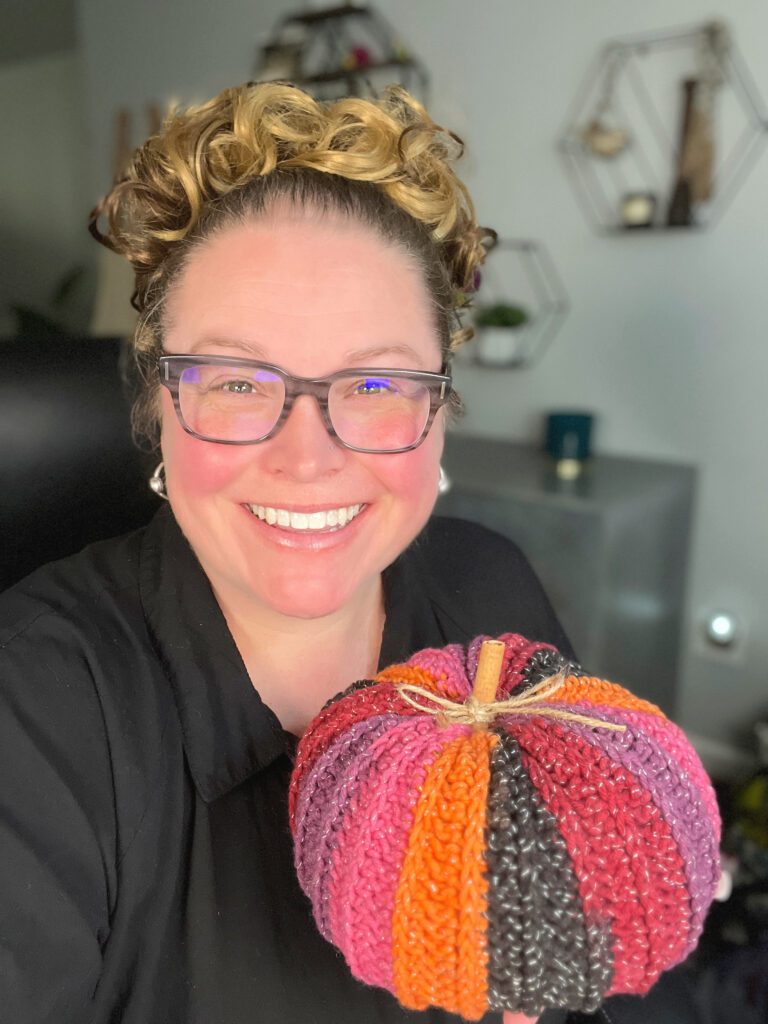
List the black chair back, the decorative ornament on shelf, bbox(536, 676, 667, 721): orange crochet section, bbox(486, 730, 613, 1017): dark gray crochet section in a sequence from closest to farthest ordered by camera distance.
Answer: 1. bbox(486, 730, 613, 1017): dark gray crochet section
2. bbox(536, 676, 667, 721): orange crochet section
3. the black chair back
4. the decorative ornament on shelf

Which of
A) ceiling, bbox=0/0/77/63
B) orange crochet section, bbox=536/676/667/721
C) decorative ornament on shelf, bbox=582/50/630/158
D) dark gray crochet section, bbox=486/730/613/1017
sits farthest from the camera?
ceiling, bbox=0/0/77/63

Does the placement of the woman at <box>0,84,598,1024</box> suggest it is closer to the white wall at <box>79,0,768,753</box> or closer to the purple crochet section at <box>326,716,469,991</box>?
the purple crochet section at <box>326,716,469,991</box>

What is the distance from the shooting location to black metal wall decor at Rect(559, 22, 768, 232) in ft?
6.28

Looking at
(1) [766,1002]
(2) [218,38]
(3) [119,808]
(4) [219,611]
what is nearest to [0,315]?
(2) [218,38]

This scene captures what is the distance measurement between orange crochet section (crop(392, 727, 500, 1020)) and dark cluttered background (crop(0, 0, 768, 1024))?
1.23 metres

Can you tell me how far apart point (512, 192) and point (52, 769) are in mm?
2015

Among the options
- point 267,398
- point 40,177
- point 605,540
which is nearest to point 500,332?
point 605,540

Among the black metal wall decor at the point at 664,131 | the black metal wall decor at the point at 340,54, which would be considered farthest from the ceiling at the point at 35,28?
the black metal wall decor at the point at 664,131

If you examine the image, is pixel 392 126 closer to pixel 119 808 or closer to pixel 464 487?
pixel 119 808

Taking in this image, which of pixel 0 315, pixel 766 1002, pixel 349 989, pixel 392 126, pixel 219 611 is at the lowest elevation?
pixel 766 1002

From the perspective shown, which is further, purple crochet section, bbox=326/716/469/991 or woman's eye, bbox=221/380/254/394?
woman's eye, bbox=221/380/254/394

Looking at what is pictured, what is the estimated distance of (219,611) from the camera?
2.85ft

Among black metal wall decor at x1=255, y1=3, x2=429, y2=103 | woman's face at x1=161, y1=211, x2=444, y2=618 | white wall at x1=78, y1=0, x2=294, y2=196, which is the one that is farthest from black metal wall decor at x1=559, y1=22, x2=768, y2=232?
woman's face at x1=161, y1=211, x2=444, y2=618

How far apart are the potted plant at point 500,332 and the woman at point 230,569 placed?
4.48 ft
